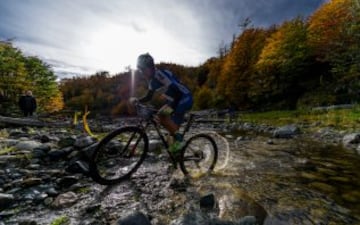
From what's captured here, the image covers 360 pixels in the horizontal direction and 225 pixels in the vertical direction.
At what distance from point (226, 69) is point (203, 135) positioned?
47.0 meters

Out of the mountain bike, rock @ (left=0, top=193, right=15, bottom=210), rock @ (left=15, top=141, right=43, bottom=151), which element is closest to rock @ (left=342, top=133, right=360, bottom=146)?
the mountain bike

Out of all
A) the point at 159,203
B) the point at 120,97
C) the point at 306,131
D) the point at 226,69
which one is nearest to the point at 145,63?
the point at 159,203

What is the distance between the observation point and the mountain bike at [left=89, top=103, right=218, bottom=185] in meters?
4.98

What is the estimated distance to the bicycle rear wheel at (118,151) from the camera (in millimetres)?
4919

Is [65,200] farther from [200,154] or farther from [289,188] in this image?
[289,188]

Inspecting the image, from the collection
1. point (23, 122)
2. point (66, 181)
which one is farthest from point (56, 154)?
point (23, 122)

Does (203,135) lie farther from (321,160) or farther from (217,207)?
(321,160)

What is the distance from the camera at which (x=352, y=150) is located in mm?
9648

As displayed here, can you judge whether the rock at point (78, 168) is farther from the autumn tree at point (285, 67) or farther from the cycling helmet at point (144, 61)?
the autumn tree at point (285, 67)

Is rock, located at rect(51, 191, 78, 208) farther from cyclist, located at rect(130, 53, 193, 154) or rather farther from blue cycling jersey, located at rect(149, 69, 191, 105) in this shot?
blue cycling jersey, located at rect(149, 69, 191, 105)

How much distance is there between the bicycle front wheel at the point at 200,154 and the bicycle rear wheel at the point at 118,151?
1.33m

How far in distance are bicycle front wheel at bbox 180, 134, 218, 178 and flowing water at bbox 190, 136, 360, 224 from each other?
378 mm

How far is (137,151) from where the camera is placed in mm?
5781

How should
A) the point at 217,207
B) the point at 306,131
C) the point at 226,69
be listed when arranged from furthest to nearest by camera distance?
the point at 226,69 < the point at 306,131 < the point at 217,207
